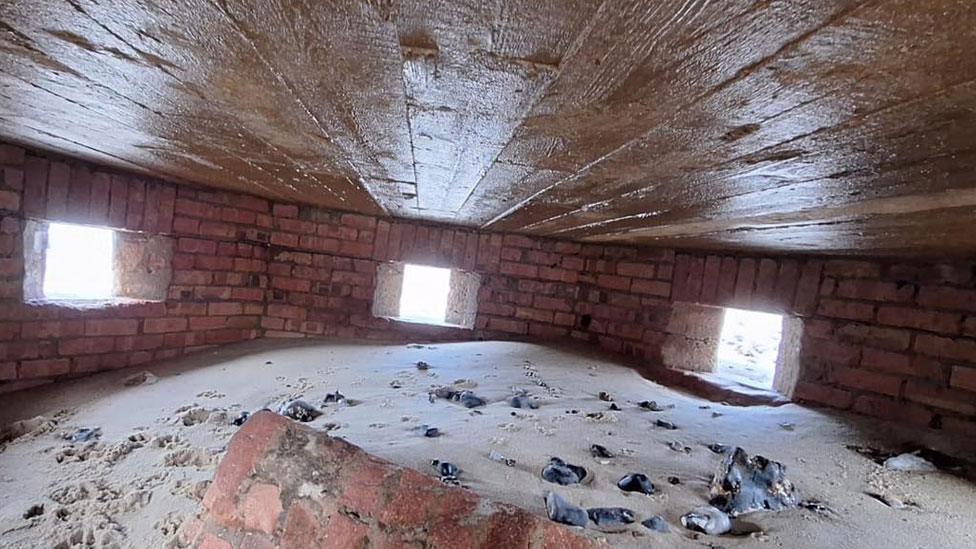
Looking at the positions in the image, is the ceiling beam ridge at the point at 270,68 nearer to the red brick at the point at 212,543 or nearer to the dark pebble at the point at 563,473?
the red brick at the point at 212,543

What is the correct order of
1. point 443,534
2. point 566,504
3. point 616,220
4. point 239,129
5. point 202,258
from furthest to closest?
1. point 202,258
2. point 616,220
3. point 239,129
4. point 566,504
5. point 443,534

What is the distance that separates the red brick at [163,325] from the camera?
331cm

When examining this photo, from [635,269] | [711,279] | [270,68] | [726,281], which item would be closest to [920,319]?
[726,281]

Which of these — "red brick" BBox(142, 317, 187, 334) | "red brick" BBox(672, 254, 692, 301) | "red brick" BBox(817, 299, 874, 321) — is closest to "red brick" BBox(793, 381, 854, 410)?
"red brick" BBox(817, 299, 874, 321)

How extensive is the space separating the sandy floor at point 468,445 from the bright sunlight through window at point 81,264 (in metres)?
0.69

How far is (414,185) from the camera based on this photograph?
2.19 metres

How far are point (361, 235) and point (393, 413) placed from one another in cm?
220

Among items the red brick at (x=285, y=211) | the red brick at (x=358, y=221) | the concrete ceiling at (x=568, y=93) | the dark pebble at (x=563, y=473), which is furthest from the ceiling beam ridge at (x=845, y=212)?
the red brick at (x=285, y=211)

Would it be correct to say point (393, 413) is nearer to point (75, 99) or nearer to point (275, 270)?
point (75, 99)

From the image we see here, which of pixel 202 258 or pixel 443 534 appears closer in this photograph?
pixel 443 534

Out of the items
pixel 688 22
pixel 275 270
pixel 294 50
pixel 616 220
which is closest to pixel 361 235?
pixel 275 270

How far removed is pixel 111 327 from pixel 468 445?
9.27ft

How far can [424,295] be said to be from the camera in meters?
6.04

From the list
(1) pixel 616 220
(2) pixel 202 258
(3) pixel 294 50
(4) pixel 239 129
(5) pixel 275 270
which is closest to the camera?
(3) pixel 294 50
